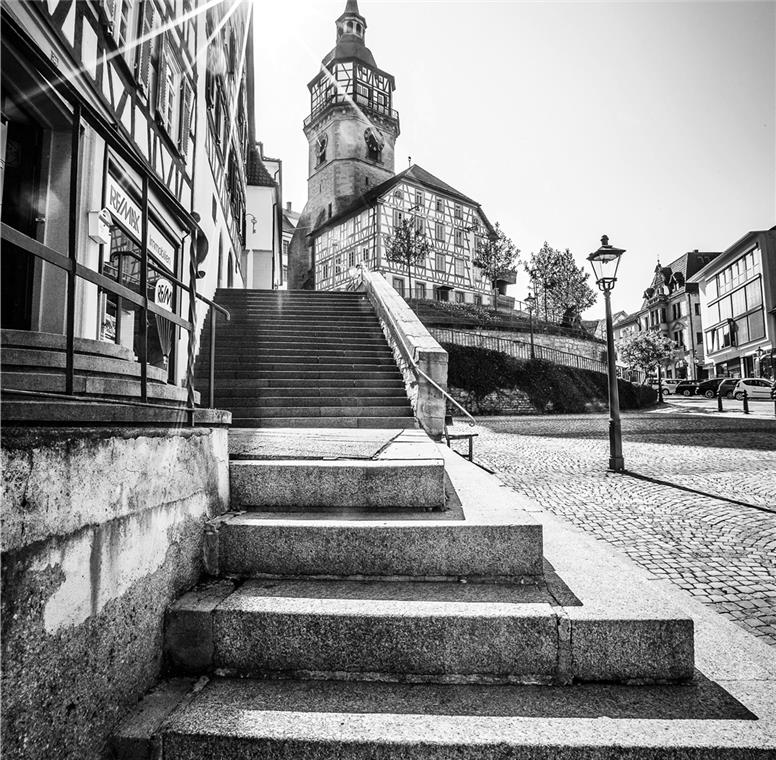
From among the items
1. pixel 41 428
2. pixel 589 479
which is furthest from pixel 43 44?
pixel 589 479

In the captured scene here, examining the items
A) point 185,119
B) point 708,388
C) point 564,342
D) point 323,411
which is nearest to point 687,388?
point 708,388

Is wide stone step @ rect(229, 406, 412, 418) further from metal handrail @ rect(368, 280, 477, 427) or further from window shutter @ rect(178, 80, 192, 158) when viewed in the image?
window shutter @ rect(178, 80, 192, 158)

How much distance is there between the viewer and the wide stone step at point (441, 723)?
1.78 meters

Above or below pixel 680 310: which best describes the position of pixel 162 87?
below

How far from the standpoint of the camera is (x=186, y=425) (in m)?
2.75

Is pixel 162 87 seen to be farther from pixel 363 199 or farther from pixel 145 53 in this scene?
pixel 363 199

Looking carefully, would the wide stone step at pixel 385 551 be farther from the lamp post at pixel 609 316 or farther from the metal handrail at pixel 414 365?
the lamp post at pixel 609 316

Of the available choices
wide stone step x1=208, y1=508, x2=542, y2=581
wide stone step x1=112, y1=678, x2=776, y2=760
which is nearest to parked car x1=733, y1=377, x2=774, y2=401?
wide stone step x1=208, y1=508, x2=542, y2=581

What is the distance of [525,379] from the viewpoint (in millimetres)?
24594

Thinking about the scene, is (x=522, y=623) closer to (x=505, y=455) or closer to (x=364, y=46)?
(x=505, y=455)

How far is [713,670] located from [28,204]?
21.7 ft

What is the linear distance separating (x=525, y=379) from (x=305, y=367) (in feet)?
57.7

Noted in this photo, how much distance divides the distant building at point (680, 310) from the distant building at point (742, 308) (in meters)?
6.11

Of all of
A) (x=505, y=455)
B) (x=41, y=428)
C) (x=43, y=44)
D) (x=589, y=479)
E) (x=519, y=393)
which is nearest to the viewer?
(x=41, y=428)
